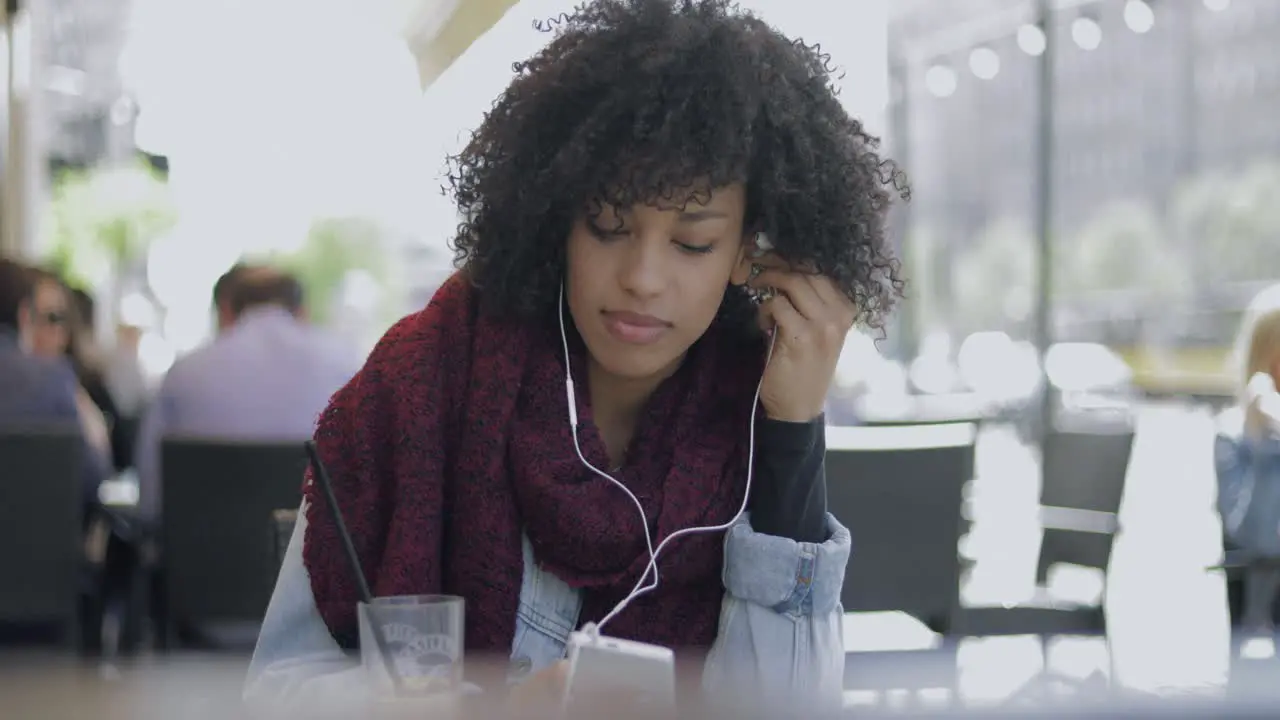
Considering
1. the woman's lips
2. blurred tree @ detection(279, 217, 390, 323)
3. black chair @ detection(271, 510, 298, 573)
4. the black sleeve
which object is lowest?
black chair @ detection(271, 510, 298, 573)

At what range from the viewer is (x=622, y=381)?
1.28m

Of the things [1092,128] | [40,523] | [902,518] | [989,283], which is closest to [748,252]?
[902,518]

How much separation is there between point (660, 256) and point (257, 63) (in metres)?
12.3

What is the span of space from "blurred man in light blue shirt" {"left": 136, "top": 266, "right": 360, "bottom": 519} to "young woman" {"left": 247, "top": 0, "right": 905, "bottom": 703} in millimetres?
2170

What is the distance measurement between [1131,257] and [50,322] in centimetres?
782

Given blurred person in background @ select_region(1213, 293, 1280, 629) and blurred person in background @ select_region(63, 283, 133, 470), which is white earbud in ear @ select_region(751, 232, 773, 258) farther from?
blurred person in background @ select_region(63, 283, 133, 470)

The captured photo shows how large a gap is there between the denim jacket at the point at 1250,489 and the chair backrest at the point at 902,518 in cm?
104

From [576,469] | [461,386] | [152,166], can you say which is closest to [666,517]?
[576,469]

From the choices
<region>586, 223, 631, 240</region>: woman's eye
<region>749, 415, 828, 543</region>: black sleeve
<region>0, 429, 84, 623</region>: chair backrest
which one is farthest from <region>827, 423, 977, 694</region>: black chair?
<region>0, 429, 84, 623</region>: chair backrest

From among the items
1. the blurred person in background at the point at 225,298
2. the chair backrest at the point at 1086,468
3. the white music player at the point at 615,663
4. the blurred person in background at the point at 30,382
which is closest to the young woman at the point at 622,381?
the white music player at the point at 615,663

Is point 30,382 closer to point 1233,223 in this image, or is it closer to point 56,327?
Answer: point 56,327

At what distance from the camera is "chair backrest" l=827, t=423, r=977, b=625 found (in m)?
2.33

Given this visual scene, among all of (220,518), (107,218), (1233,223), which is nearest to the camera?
(220,518)

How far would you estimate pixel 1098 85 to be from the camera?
820 centimetres
